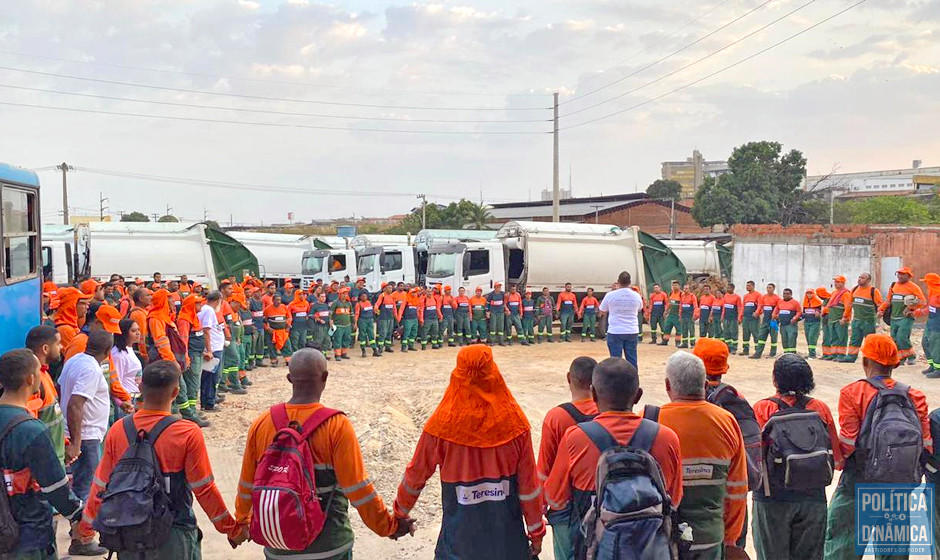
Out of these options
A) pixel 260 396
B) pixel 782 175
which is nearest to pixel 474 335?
pixel 260 396

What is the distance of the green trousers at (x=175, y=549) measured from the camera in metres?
3.28

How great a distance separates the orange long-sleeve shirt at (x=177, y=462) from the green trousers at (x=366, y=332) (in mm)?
12334

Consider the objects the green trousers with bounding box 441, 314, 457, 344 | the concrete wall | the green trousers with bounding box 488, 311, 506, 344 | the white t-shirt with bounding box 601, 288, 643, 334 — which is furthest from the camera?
the concrete wall

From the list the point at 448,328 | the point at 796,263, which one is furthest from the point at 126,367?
the point at 796,263

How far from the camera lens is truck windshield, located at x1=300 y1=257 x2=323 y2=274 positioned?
22.2 m

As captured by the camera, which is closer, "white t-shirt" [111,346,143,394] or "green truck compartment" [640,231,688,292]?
"white t-shirt" [111,346,143,394]

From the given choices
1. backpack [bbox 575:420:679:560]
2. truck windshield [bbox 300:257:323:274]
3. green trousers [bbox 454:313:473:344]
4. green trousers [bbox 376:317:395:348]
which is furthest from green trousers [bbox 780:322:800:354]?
truck windshield [bbox 300:257:323:274]

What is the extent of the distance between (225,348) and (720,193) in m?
29.9

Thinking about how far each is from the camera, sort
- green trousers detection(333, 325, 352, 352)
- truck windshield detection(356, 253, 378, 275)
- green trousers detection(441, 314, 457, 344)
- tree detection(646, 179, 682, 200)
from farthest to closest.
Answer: tree detection(646, 179, 682, 200), truck windshield detection(356, 253, 378, 275), green trousers detection(441, 314, 457, 344), green trousers detection(333, 325, 352, 352)

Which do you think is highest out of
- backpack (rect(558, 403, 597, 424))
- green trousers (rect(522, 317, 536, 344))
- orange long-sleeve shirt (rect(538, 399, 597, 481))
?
backpack (rect(558, 403, 597, 424))

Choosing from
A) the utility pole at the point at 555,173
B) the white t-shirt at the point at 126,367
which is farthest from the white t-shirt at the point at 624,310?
the utility pole at the point at 555,173

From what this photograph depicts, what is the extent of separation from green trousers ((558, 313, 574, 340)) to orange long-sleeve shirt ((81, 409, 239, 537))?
1529cm

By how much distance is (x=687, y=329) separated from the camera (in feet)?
55.8

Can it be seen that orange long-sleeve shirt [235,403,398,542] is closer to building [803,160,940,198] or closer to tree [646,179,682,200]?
tree [646,179,682,200]
